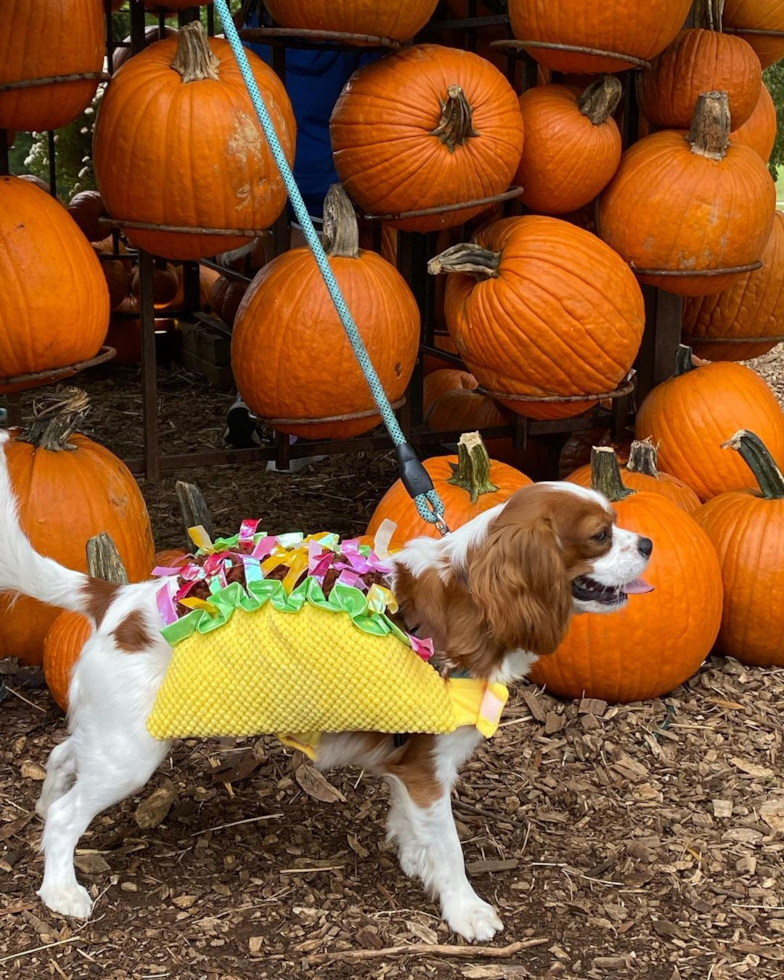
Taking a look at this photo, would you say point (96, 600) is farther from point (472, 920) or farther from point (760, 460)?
point (760, 460)

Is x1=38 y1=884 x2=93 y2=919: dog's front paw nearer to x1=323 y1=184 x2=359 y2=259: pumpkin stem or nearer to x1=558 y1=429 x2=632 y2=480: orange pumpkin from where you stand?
x1=323 y1=184 x2=359 y2=259: pumpkin stem

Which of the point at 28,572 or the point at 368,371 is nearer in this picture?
the point at 28,572

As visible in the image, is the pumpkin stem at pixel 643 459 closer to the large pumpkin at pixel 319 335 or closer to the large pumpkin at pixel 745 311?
the large pumpkin at pixel 319 335

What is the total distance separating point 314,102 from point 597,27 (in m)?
2.74

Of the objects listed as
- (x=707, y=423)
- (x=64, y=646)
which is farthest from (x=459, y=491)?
(x=64, y=646)

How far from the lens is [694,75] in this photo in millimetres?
5090

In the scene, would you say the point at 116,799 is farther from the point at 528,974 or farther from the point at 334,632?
the point at 528,974

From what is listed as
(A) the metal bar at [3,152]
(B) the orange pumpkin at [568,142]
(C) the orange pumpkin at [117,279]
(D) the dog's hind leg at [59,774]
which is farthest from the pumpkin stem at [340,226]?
(C) the orange pumpkin at [117,279]

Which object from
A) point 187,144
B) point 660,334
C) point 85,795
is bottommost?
point 85,795

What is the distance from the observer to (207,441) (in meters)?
6.84

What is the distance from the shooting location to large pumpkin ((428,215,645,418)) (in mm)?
4664

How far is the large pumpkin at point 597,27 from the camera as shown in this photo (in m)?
4.62

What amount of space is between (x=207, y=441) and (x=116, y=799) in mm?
3894

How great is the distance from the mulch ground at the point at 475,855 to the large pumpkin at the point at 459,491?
0.69 m
